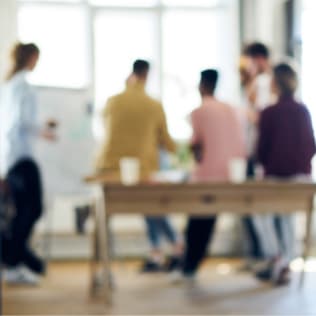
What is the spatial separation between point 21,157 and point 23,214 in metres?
0.36

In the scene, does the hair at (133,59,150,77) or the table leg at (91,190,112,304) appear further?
the hair at (133,59,150,77)

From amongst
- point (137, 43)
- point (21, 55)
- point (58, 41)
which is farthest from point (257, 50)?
point (58, 41)

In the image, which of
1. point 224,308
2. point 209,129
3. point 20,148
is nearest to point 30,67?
point 20,148

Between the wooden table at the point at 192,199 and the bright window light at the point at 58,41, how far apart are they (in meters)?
2.35

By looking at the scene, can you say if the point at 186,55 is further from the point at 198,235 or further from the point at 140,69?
the point at 198,235

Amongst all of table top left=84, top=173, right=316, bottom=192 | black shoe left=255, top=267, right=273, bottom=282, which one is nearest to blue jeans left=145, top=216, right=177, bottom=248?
black shoe left=255, top=267, right=273, bottom=282

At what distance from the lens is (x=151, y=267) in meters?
5.02

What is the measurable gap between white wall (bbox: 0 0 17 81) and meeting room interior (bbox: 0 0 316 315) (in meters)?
0.01

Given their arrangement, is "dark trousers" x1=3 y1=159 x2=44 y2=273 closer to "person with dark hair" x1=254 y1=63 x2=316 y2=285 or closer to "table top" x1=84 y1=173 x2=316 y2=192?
"table top" x1=84 y1=173 x2=316 y2=192

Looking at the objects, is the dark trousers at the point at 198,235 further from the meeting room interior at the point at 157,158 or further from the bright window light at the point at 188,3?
the bright window light at the point at 188,3

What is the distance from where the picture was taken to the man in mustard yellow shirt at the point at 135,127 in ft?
14.2

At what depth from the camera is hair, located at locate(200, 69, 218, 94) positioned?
4.32 meters

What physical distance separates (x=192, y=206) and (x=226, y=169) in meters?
0.51

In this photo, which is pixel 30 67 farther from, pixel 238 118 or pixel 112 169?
pixel 238 118
